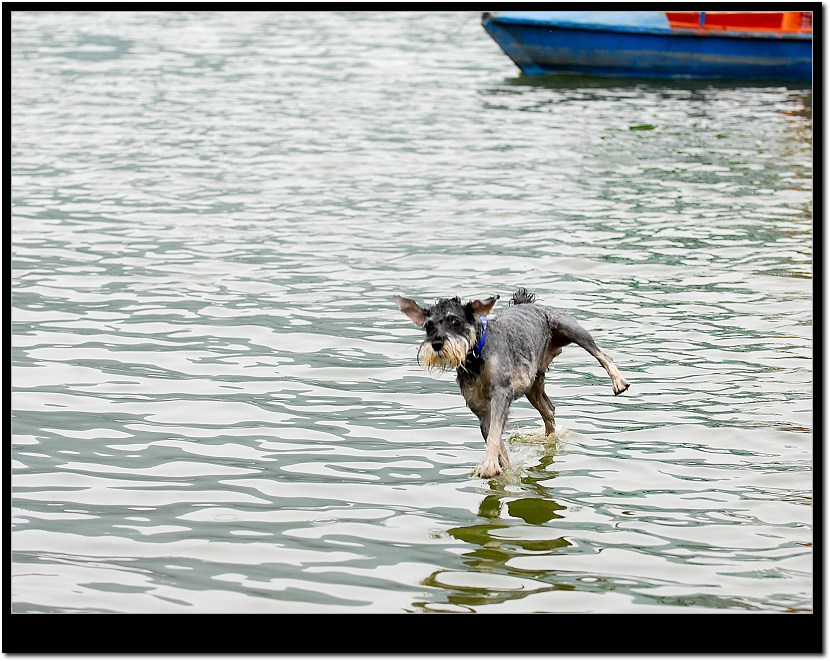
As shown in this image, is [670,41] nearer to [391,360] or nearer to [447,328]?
[391,360]

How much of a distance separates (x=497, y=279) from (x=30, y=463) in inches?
253

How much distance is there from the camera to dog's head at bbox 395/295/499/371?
8219 mm

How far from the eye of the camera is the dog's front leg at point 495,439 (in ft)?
27.8

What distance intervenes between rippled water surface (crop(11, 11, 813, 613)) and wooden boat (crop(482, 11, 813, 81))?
322 centimetres

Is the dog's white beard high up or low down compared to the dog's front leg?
up

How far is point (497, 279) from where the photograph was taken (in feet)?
47.3

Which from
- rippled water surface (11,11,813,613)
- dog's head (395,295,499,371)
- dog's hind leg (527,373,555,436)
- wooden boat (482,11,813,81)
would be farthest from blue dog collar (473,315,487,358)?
wooden boat (482,11,813,81)

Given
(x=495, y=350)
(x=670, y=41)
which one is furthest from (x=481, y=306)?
(x=670, y=41)

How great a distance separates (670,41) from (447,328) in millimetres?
22346

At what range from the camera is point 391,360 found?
11773 mm

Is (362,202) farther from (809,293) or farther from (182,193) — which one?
(809,293)

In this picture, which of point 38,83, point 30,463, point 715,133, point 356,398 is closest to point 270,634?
point 30,463

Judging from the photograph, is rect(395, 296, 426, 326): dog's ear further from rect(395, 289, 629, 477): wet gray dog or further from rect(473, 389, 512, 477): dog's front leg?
rect(473, 389, 512, 477): dog's front leg

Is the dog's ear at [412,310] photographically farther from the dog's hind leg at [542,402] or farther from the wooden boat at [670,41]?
the wooden boat at [670,41]
